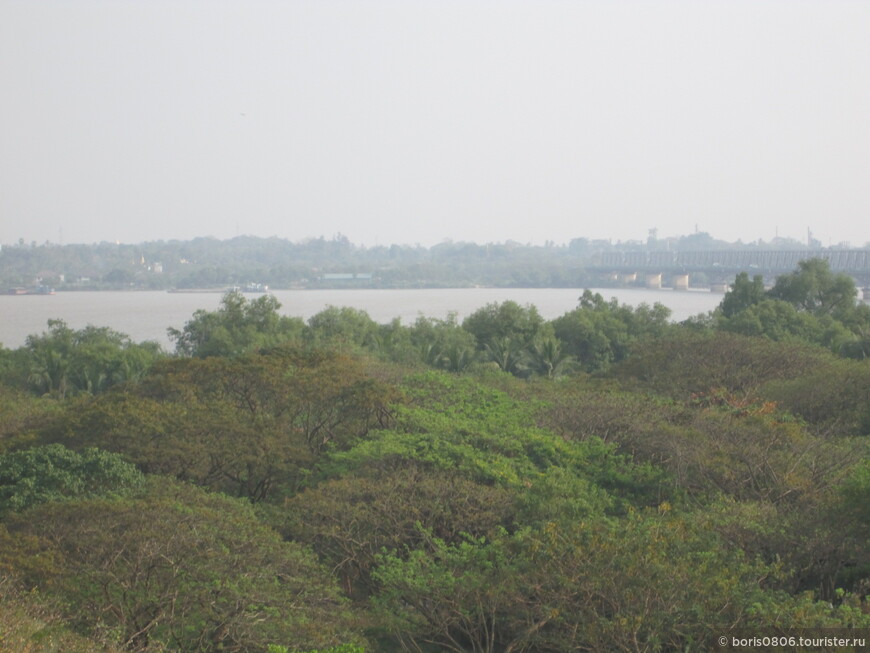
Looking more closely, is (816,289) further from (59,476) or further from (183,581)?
(183,581)

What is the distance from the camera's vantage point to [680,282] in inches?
4139

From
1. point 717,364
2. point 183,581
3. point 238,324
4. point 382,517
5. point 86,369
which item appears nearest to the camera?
point 183,581

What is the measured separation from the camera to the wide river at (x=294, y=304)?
249ft

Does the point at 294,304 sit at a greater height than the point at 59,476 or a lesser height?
lesser

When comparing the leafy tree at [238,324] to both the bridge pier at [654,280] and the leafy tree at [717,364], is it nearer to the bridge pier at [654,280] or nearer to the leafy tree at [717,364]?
the leafy tree at [717,364]

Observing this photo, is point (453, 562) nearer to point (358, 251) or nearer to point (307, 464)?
point (307, 464)

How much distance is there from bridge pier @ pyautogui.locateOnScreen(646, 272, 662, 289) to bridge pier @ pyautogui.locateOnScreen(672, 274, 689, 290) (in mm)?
1638

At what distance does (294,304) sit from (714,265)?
1756 inches

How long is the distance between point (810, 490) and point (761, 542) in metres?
2.93

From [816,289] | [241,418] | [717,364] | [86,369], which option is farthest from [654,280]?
[241,418]

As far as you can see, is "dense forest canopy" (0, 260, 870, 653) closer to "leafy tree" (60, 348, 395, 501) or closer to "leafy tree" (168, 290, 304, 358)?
"leafy tree" (60, 348, 395, 501)

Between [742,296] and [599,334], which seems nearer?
[599,334]

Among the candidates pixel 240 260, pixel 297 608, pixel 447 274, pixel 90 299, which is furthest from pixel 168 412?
pixel 240 260

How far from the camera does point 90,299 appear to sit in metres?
110
